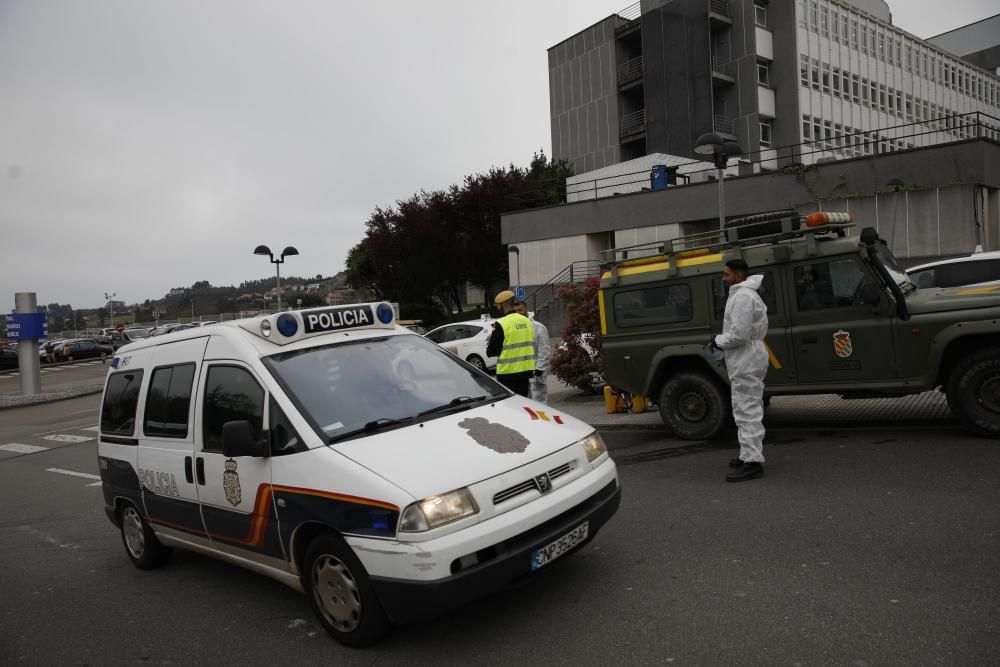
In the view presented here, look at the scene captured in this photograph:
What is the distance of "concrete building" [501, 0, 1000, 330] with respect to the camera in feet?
80.7

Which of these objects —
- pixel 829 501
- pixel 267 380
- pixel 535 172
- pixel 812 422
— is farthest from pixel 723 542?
pixel 535 172

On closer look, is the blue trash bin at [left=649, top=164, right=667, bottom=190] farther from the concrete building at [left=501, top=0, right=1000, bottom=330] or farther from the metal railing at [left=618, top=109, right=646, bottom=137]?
the metal railing at [left=618, top=109, right=646, bottom=137]

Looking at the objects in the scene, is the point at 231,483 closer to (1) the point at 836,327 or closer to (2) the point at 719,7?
(1) the point at 836,327

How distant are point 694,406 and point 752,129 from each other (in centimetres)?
3545

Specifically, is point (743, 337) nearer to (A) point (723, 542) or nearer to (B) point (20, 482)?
(A) point (723, 542)

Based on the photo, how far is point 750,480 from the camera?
20.9ft

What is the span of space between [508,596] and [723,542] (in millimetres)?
1556

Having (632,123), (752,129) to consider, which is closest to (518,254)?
(632,123)

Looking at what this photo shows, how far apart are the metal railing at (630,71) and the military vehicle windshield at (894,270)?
36.7m

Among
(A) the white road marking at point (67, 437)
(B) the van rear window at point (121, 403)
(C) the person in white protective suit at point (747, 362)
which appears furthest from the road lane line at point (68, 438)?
(C) the person in white protective suit at point (747, 362)

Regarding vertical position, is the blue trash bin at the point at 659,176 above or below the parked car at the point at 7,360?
above

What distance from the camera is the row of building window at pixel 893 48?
4141 centimetres

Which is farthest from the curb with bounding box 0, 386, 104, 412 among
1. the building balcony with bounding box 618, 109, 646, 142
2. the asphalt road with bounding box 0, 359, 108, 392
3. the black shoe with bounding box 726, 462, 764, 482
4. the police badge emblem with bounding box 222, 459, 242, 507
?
the building balcony with bounding box 618, 109, 646, 142

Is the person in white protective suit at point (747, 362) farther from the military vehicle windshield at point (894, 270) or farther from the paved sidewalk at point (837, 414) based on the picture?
the paved sidewalk at point (837, 414)
